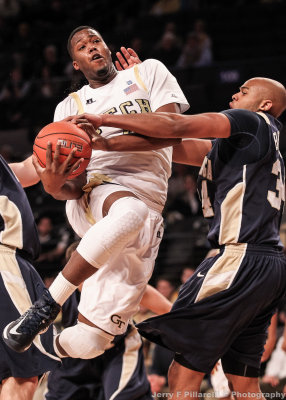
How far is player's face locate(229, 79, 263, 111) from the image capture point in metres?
4.45

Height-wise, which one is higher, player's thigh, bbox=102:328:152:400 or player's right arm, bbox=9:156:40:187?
player's right arm, bbox=9:156:40:187

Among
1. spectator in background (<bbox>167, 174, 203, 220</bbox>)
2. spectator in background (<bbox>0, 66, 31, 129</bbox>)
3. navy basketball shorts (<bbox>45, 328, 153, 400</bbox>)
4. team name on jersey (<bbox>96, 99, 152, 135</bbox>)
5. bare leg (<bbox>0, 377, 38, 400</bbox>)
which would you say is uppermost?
team name on jersey (<bbox>96, 99, 152, 135</bbox>)

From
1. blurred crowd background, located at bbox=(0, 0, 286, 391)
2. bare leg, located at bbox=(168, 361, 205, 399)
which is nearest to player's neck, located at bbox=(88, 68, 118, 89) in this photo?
bare leg, located at bbox=(168, 361, 205, 399)

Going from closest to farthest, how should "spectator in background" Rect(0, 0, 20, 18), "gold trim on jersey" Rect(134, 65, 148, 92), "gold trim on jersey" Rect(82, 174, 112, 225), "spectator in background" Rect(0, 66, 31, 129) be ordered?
"gold trim on jersey" Rect(82, 174, 112, 225)
"gold trim on jersey" Rect(134, 65, 148, 92)
"spectator in background" Rect(0, 66, 31, 129)
"spectator in background" Rect(0, 0, 20, 18)

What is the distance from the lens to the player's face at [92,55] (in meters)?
4.59

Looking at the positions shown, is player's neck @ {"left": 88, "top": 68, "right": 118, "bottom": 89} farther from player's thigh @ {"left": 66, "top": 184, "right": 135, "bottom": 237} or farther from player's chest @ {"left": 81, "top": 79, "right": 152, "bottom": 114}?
player's thigh @ {"left": 66, "top": 184, "right": 135, "bottom": 237}

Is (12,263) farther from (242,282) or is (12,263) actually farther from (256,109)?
(256,109)

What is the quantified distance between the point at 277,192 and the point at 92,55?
1.68 metres

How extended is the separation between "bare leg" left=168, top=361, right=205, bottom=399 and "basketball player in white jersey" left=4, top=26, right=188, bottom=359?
506 millimetres

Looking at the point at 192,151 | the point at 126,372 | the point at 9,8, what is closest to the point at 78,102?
the point at 192,151

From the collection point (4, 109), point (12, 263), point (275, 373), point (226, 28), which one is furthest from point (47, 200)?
point (12, 263)

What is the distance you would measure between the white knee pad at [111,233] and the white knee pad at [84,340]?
527 mm

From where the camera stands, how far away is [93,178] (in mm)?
4367

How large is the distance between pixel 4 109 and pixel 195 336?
9421 millimetres
